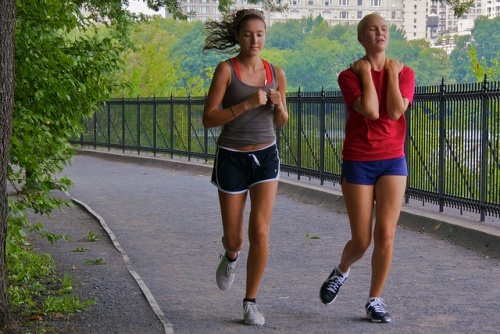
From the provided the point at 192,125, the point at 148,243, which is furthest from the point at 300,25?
the point at 148,243

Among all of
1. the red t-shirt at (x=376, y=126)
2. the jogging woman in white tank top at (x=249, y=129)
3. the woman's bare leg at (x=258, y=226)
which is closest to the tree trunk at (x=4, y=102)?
the jogging woman in white tank top at (x=249, y=129)

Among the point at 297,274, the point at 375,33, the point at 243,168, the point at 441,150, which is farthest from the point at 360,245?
the point at 441,150

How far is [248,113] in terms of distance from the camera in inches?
249

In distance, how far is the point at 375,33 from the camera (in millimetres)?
6250

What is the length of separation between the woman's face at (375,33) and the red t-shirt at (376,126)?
0.20 metres

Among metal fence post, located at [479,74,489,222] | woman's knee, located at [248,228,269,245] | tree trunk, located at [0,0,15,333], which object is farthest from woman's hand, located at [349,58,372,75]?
metal fence post, located at [479,74,489,222]

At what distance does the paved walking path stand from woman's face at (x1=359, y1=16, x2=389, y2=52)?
1.76m

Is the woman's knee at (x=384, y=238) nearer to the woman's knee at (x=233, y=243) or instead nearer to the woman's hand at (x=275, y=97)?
the woman's knee at (x=233, y=243)

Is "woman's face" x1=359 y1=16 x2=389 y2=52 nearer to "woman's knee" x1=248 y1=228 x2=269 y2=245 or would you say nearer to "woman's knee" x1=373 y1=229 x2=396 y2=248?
"woman's knee" x1=373 y1=229 x2=396 y2=248

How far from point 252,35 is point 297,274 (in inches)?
124

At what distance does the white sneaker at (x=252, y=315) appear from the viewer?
259 inches

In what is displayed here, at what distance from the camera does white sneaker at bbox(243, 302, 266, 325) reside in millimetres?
6574

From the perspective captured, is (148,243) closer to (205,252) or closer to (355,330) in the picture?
(205,252)

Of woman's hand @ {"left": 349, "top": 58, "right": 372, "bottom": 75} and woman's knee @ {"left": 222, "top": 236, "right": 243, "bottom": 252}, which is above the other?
woman's hand @ {"left": 349, "top": 58, "right": 372, "bottom": 75}
